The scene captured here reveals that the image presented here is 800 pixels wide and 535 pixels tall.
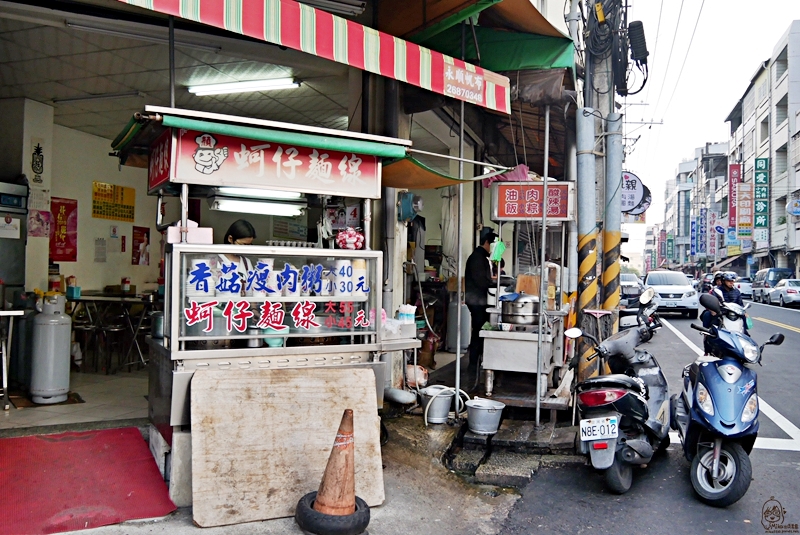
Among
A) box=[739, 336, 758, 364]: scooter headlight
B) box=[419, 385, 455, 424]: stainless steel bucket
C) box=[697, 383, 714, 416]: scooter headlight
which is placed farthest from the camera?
box=[419, 385, 455, 424]: stainless steel bucket

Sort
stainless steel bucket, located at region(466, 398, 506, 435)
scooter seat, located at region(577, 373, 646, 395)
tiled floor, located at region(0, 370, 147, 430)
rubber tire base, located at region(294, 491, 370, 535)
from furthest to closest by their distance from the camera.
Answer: stainless steel bucket, located at region(466, 398, 506, 435), tiled floor, located at region(0, 370, 147, 430), scooter seat, located at region(577, 373, 646, 395), rubber tire base, located at region(294, 491, 370, 535)

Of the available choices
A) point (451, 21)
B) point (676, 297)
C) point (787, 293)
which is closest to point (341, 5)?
point (451, 21)

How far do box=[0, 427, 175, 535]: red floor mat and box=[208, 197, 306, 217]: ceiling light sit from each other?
85.6 inches

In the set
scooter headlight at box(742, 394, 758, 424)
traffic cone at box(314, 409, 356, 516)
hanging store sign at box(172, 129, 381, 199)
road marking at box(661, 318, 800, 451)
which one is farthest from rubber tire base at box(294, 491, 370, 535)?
road marking at box(661, 318, 800, 451)

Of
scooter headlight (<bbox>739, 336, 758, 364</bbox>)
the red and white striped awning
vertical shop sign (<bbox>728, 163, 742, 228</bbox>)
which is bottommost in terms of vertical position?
scooter headlight (<bbox>739, 336, 758, 364</bbox>)

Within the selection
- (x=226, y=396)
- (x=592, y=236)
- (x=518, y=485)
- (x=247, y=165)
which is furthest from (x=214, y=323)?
(x=592, y=236)

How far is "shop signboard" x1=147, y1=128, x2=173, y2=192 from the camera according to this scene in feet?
14.0

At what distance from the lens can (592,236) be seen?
23.1 ft

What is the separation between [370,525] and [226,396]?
1355mm

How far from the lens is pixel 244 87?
25.2 feet

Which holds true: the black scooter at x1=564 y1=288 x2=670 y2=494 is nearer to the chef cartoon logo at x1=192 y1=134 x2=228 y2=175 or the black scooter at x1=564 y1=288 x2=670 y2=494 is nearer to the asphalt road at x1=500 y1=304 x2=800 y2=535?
the asphalt road at x1=500 y1=304 x2=800 y2=535

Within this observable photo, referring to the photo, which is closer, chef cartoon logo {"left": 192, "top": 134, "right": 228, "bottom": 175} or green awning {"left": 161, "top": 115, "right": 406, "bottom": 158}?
green awning {"left": 161, "top": 115, "right": 406, "bottom": 158}

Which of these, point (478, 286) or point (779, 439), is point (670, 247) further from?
point (779, 439)

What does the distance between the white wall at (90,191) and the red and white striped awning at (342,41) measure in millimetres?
6396
